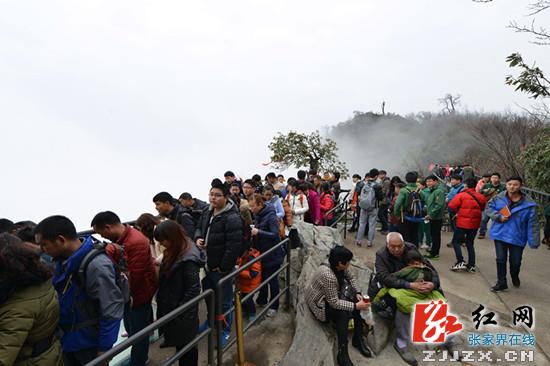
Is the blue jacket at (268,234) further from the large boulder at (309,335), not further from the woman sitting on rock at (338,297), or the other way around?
the woman sitting on rock at (338,297)

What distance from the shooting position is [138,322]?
288 cm

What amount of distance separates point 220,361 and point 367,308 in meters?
1.52

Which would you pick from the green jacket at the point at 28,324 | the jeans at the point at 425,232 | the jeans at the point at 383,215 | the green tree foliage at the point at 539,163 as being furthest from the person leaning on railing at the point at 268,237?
the green tree foliage at the point at 539,163

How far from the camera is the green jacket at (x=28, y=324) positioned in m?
1.57

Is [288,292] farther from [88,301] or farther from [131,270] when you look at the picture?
[88,301]

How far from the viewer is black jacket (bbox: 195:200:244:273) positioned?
325 centimetres

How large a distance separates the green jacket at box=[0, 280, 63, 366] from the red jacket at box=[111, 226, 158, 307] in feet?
2.70

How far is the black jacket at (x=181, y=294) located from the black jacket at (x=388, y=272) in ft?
7.05

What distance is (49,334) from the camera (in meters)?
1.81

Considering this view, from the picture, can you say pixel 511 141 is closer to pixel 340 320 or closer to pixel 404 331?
pixel 404 331

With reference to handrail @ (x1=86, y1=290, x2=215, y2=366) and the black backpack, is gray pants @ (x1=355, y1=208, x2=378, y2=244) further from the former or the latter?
handrail @ (x1=86, y1=290, x2=215, y2=366)

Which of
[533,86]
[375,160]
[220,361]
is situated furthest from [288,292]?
[375,160]

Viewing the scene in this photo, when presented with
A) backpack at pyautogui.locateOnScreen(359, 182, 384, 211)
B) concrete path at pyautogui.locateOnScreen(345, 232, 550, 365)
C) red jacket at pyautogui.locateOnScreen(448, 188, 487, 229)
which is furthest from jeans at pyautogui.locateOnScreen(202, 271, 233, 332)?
red jacket at pyautogui.locateOnScreen(448, 188, 487, 229)

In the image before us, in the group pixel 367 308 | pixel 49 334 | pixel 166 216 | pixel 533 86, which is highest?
pixel 533 86
